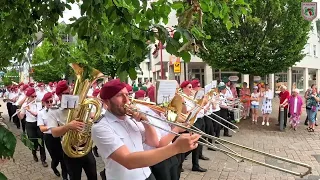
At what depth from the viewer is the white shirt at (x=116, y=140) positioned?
2.56 m

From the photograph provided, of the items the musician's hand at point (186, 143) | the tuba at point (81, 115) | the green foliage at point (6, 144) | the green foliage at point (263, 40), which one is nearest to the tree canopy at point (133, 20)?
the musician's hand at point (186, 143)

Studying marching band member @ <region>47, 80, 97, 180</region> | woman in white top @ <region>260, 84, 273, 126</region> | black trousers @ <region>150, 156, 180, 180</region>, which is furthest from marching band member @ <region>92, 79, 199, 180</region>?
woman in white top @ <region>260, 84, 273, 126</region>

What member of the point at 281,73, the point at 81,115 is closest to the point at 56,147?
the point at 81,115

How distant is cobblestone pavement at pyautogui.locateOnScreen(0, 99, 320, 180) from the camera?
6.46 metres

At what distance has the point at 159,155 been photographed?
204cm

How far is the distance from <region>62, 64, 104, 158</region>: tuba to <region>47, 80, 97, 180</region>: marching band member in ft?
0.40

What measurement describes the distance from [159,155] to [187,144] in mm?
214

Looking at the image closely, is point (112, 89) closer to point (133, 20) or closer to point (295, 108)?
point (133, 20)

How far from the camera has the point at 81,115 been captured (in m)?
4.43

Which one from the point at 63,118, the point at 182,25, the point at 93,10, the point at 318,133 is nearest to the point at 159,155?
the point at 182,25

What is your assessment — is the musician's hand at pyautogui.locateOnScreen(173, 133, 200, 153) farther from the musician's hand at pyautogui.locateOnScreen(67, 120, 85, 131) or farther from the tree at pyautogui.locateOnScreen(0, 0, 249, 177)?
the musician's hand at pyautogui.locateOnScreen(67, 120, 85, 131)

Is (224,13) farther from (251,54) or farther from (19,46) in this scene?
(251,54)

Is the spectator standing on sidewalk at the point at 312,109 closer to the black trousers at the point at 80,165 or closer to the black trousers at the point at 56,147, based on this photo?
the black trousers at the point at 56,147

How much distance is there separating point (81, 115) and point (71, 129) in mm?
246
